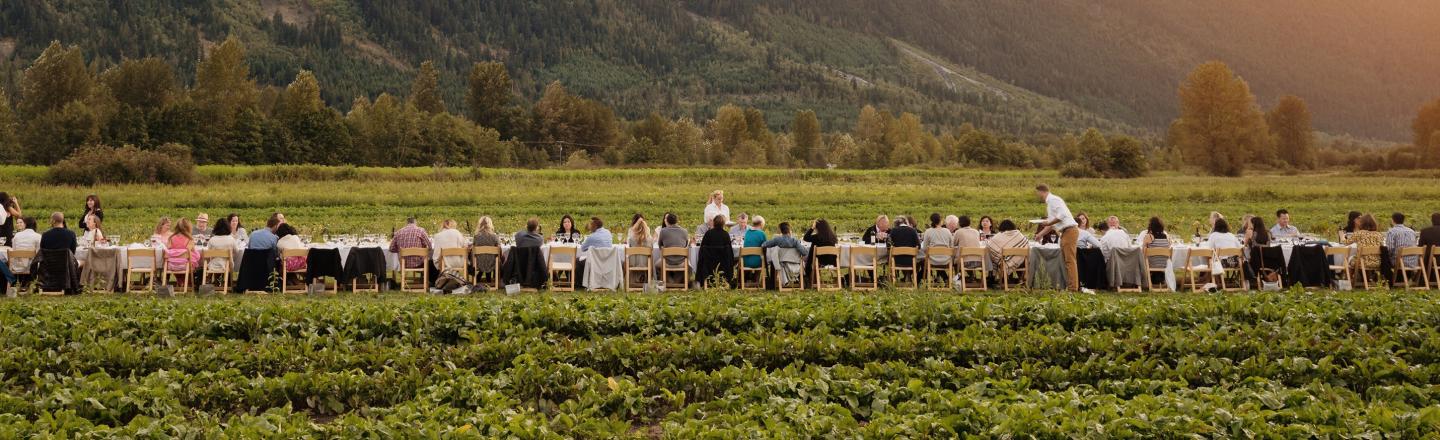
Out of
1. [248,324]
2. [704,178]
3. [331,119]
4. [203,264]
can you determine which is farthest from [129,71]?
[248,324]

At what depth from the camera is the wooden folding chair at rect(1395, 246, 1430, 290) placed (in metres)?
17.3

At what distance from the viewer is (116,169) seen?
166 ft

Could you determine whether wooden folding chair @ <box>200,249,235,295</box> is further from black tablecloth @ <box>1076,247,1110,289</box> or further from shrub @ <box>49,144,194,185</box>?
shrub @ <box>49,144,194,185</box>

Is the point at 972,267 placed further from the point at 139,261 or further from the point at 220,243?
the point at 139,261

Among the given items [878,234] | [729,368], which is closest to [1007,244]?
[878,234]

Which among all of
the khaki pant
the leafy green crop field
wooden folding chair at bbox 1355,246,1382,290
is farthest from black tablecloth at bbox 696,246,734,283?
wooden folding chair at bbox 1355,246,1382,290

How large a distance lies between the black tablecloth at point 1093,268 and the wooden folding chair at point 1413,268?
4.43 m

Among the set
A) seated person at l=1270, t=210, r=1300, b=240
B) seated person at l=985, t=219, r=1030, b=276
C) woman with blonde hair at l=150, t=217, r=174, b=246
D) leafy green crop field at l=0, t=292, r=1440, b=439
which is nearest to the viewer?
leafy green crop field at l=0, t=292, r=1440, b=439

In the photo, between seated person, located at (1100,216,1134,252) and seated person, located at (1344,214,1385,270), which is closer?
seated person, located at (1100,216,1134,252)

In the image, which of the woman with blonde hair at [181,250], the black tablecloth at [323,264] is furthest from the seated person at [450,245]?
the woman with blonde hair at [181,250]

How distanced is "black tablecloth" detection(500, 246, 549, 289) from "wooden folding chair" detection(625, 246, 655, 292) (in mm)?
1321

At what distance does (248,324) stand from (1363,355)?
11.0 metres

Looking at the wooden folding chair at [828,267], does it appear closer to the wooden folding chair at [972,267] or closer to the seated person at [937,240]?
the seated person at [937,240]

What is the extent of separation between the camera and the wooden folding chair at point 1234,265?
17266 mm
